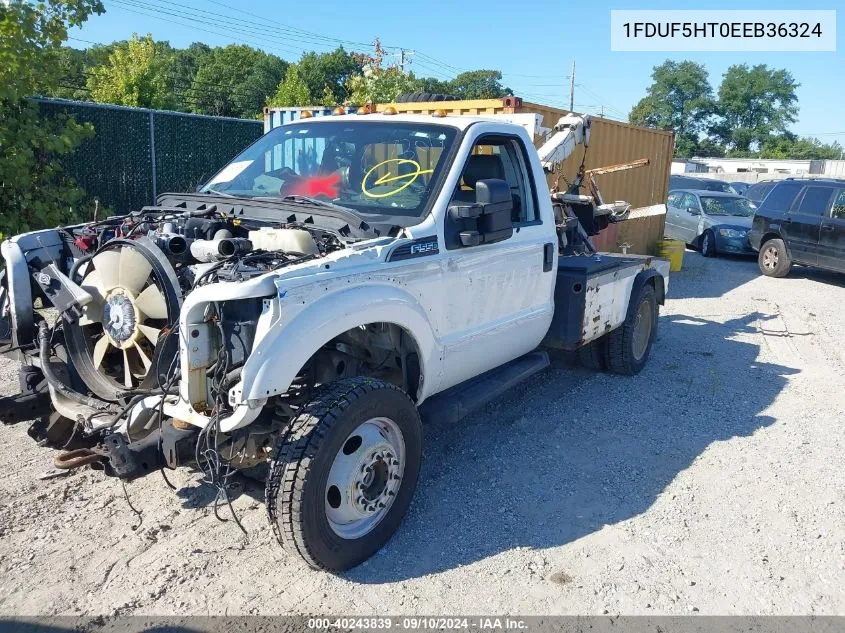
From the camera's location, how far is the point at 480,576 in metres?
3.60

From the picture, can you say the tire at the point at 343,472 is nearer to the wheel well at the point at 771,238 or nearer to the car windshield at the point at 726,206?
the wheel well at the point at 771,238

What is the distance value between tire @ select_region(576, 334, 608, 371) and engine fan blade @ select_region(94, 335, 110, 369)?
4367 millimetres

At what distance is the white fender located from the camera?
10.1 feet

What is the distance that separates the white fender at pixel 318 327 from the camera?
121 inches

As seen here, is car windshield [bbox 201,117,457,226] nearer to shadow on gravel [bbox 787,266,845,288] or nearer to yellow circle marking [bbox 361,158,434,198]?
yellow circle marking [bbox 361,158,434,198]

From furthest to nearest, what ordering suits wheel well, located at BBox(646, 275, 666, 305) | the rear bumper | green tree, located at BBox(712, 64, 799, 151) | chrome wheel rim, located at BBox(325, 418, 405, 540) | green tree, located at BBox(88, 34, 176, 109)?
green tree, located at BBox(712, 64, 799, 151) < green tree, located at BBox(88, 34, 176, 109) < the rear bumper < wheel well, located at BBox(646, 275, 666, 305) < chrome wheel rim, located at BBox(325, 418, 405, 540)

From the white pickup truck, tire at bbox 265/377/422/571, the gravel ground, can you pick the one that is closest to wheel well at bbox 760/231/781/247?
the gravel ground

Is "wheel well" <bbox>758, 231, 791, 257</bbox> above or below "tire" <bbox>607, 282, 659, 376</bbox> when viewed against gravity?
above

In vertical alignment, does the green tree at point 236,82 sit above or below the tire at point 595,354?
above

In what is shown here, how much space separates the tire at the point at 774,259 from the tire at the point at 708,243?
236cm

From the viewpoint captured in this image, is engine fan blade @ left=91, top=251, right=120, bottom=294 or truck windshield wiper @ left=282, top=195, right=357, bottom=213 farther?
truck windshield wiper @ left=282, top=195, right=357, bottom=213

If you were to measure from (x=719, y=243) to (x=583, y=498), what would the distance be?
13.6 m

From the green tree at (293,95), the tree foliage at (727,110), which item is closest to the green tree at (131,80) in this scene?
the green tree at (293,95)

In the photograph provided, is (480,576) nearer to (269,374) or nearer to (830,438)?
(269,374)
